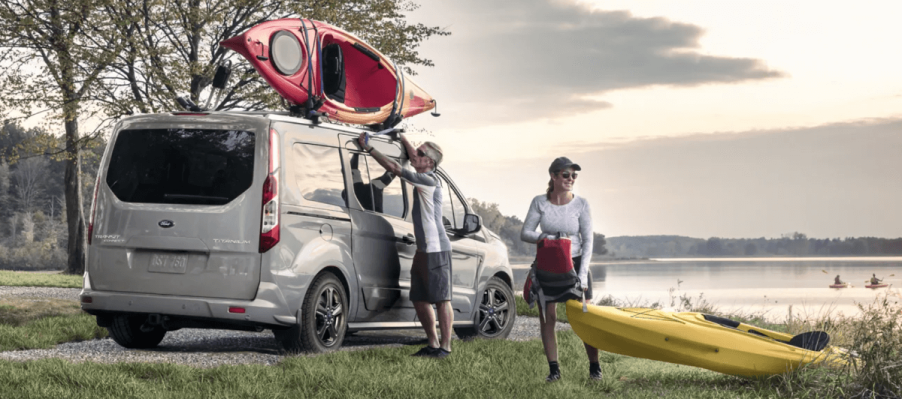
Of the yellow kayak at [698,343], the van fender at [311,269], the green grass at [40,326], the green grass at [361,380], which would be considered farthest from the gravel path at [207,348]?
the yellow kayak at [698,343]

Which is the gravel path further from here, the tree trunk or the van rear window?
the tree trunk

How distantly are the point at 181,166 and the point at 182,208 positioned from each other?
0.40m

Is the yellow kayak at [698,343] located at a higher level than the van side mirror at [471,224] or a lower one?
lower

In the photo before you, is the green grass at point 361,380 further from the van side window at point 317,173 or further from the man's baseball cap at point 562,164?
the man's baseball cap at point 562,164

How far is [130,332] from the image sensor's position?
8336mm

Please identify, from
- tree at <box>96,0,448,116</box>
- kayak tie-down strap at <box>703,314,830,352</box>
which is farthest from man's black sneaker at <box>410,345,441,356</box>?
tree at <box>96,0,448,116</box>

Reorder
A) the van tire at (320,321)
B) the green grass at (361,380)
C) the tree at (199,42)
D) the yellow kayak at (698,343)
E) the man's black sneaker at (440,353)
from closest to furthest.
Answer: the green grass at (361,380) → the yellow kayak at (698,343) → the van tire at (320,321) → the man's black sneaker at (440,353) → the tree at (199,42)

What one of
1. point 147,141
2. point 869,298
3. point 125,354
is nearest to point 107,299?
point 125,354

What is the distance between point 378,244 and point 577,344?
2.37 meters

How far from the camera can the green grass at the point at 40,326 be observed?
8811 millimetres

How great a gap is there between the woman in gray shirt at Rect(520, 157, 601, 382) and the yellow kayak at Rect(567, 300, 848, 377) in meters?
0.21

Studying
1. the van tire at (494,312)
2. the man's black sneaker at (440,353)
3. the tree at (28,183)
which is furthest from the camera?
the tree at (28,183)

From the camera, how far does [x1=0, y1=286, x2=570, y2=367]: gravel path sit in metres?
7.55

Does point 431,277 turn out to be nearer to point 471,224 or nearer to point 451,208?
point 471,224
